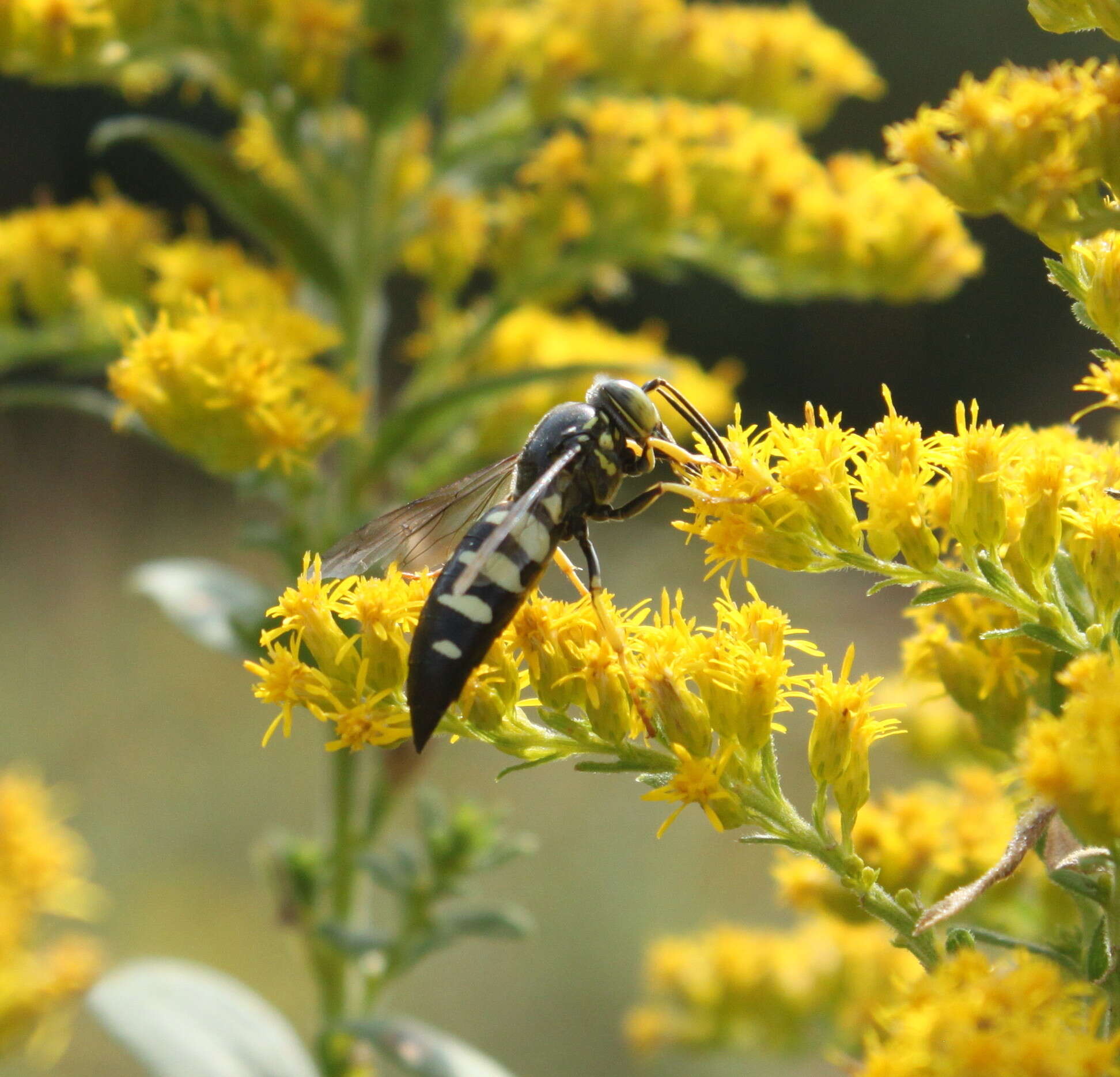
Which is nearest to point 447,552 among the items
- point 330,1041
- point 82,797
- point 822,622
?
point 330,1041

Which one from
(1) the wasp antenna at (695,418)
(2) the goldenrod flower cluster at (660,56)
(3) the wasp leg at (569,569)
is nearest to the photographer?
(1) the wasp antenna at (695,418)

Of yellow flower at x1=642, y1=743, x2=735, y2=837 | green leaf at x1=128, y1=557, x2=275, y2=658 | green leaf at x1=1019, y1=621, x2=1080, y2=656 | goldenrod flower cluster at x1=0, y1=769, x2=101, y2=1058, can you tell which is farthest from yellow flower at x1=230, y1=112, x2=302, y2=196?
green leaf at x1=1019, y1=621, x2=1080, y2=656

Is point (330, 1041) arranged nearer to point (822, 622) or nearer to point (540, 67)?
point (540, 67)

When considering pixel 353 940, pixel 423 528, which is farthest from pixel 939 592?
pixel 353 940

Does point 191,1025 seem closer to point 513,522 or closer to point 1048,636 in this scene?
point 513,522

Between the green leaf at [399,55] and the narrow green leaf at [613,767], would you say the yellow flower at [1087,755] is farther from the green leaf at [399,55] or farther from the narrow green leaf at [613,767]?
the green leaf at [399,55]

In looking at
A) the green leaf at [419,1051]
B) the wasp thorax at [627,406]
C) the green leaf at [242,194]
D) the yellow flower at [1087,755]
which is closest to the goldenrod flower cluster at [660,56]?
the green leaf at [242,194]
